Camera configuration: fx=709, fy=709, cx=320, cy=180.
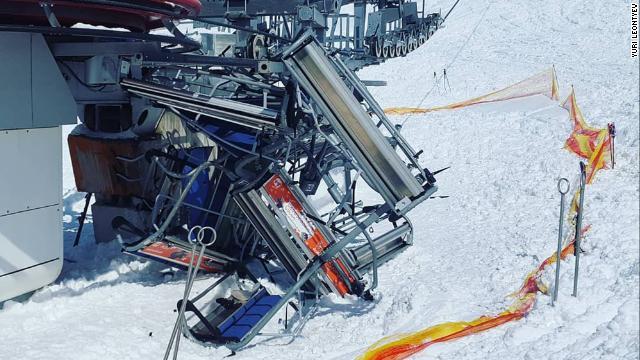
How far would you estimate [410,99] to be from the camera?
2119 centimetres

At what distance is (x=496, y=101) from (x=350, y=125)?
41.4ft

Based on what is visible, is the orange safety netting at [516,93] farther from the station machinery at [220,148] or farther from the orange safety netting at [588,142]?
the station machinery at [220,148]

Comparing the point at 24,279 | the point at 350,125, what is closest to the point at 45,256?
the point at 24,279

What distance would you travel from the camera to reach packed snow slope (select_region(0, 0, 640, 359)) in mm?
4871

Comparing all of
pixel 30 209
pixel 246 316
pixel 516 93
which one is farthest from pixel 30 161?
pixel 516 93

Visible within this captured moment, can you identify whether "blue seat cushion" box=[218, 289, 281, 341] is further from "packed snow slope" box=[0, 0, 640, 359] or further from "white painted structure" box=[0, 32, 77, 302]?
"white painted structure" box=[0, 32, 77, 302]

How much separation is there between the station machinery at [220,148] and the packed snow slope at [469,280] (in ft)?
0.96

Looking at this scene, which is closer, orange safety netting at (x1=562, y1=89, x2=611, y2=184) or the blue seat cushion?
the blue seat cushion

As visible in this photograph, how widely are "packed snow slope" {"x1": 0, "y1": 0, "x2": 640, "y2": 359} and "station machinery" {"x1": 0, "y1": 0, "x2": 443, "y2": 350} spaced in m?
0.29

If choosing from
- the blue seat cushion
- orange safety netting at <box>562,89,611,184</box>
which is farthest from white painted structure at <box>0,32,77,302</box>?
orange safety netting at <box>562,89,611,184</box>

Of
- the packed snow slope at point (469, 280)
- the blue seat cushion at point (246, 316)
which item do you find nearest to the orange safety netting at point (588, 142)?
the packed snow slope at point (469, 280)

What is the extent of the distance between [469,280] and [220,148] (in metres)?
2.75

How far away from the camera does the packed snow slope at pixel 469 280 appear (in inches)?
192

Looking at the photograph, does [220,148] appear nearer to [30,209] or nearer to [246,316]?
[246,316]
